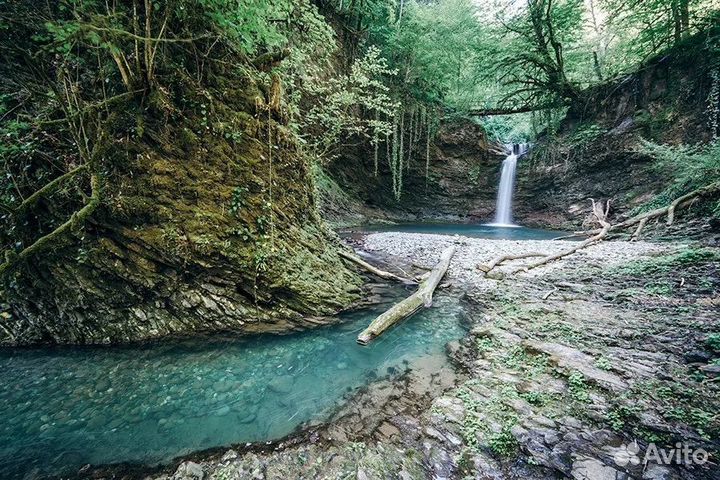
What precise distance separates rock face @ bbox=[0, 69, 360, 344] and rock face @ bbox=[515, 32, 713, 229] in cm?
1376

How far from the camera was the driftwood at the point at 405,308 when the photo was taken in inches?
157

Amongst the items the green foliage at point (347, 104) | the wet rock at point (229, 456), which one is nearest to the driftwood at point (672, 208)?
the green foliage at point (347, 104)

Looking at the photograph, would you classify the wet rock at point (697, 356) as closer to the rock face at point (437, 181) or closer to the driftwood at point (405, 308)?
the driftwood at point (405, 308)

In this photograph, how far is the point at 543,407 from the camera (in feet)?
8.15

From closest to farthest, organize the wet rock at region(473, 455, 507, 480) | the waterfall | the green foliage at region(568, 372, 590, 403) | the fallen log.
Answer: the wet rock at region(473, 455, 507, 480), the green foliage at region(568, 372, 590, 403), the fallen log, the waterfall

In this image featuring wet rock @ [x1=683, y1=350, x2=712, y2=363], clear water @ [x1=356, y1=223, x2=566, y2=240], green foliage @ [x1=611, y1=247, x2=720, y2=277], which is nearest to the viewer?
wet rock @ [x1=683, y1=350, x2=712, y2=363]

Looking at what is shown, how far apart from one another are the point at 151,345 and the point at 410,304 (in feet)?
12.0

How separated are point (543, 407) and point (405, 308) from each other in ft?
7.64

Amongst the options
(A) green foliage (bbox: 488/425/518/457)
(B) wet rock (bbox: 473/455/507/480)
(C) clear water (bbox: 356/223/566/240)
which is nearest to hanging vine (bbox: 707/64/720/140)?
(C) clear water (bbox: 356/223/566/240)

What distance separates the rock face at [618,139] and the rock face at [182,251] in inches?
542

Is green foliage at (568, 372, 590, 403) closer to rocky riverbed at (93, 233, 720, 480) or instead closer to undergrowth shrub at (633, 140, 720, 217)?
rocky riverbed at (93, 233, 720, 480)

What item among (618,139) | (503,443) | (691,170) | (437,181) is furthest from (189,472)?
(437,181)

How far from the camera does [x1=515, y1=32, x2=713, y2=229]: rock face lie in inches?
457

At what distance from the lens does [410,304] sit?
15.6ft
